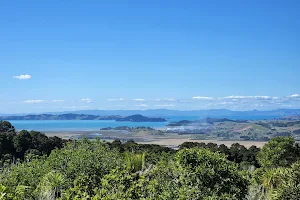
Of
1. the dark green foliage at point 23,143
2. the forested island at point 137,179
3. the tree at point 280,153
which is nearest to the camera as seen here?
the forested island at point 137,179

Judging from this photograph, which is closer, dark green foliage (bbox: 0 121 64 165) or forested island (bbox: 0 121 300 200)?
forested island (bbox: 0 121 300 200)

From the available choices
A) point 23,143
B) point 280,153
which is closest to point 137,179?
point 280,153

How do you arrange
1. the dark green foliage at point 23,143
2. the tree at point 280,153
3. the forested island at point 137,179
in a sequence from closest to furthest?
the forested island at point 137,179 < the tree at point 280,153 < the dark green foliage at point 23,143

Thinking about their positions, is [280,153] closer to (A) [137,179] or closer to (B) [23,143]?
(A) [137,179]

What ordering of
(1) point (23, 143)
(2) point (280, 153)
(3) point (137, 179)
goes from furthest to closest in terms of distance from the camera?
1. (1) point (23, 143)
2. (2) point (280, 153)
3. (3) point (137, 179)

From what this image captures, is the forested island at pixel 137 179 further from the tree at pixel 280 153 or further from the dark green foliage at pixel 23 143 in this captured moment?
the dark green foliage at pixel 23 143

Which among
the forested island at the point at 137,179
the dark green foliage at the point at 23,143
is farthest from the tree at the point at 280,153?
the dark green foliage at the point at 23,143

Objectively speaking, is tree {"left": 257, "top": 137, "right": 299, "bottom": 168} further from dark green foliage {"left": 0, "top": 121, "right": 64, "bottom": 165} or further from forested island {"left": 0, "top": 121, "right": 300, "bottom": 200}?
dark green foliage {"left": 0, "top": 121, "right": 64, "bottom": 165}

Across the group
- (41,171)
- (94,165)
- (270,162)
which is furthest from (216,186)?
(270,162)

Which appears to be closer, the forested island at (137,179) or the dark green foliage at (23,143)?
the forested island at (137,179)

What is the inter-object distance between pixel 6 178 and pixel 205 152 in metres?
4.77

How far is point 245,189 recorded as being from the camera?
879 centimetres

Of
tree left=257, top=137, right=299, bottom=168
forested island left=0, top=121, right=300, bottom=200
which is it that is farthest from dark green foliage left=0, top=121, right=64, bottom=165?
forested island left=0, top=121, right=300, bottom=200

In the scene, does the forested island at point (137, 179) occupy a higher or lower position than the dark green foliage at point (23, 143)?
higher
